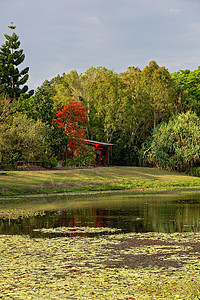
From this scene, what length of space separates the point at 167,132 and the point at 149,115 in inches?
299

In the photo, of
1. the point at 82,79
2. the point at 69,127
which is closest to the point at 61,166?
the point at 69,127

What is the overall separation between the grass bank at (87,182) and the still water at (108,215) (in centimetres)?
437

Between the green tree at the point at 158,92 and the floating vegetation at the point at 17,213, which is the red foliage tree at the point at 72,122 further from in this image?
the floating vegetation at the point at 17,213

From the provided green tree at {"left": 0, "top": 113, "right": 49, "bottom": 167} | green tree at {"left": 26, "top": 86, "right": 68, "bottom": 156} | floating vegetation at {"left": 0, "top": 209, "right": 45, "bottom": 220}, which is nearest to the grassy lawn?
floating vegetation at {"left": 0, "top": 209, "right": 45, "bottom": 220}

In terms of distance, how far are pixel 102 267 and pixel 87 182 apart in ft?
79.1

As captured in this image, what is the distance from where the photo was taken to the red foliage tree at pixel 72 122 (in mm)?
48031

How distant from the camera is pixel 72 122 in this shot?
49.8 meters

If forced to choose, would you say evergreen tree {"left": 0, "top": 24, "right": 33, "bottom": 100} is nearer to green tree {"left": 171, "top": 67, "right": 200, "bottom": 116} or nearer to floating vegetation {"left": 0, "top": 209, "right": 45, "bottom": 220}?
green tree {"left": 171, "top": 67, "right": 200, "bottom": 116}

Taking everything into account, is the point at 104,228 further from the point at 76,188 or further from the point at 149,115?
the point at 149,115

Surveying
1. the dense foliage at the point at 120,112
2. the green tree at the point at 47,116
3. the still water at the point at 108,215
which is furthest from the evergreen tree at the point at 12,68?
the still water at the point at 108,215

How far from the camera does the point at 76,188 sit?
31328 millimetres

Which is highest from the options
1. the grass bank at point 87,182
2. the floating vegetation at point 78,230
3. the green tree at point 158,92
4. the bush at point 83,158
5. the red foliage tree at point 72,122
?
the green tree at point 158,92

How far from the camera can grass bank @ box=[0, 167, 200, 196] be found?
95.9ft

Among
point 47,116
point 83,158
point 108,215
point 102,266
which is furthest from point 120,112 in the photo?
point 102,266
